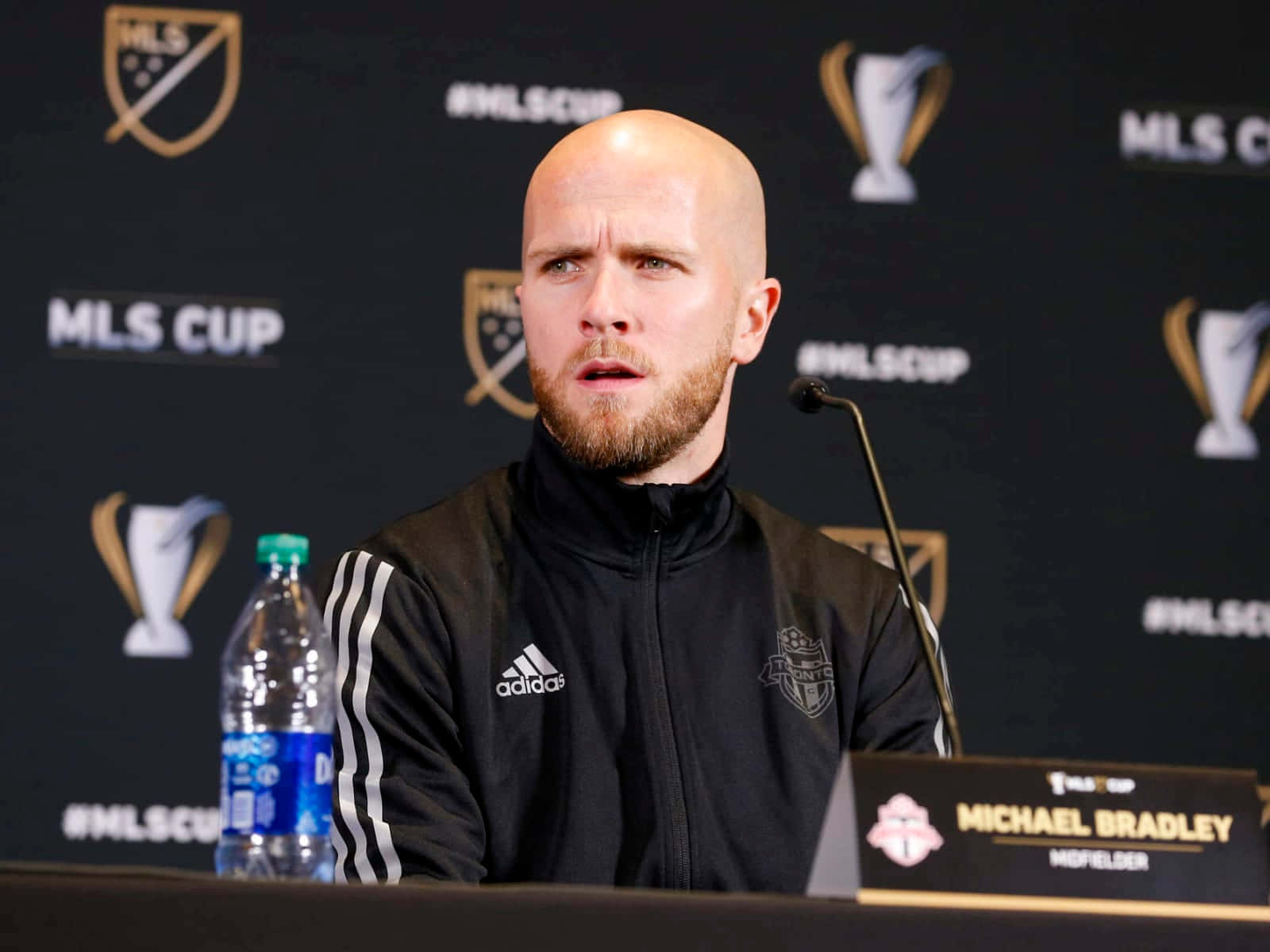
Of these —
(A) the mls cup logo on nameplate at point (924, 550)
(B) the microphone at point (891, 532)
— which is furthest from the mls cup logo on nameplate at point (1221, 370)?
(B) the microphone at point (891, 532)

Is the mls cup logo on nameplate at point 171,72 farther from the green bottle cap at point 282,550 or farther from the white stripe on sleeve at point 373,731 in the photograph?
the green bottle cap at point 282,550

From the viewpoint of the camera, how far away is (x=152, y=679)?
2.77 meters

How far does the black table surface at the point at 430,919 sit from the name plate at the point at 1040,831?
0.04 meters

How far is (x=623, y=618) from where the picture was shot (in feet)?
5.76

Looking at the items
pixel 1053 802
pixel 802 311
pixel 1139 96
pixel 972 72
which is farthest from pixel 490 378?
pixel 1053 802

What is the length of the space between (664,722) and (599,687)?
0.08 m

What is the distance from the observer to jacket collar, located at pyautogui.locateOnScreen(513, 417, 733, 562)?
1788mm

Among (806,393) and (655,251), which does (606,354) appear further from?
(806,393)

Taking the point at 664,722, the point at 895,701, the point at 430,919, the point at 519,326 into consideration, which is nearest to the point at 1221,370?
the point at 519,326

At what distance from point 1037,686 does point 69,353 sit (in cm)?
180

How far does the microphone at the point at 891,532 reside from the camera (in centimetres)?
123

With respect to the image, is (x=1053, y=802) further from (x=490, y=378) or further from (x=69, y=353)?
(x=69, y=353)

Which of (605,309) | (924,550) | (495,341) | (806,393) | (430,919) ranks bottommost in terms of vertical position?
(430,919)

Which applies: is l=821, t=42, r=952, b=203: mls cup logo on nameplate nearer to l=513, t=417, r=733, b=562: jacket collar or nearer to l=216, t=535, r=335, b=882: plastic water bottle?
l=513, t=417, r=733, b=562: jacket collar
